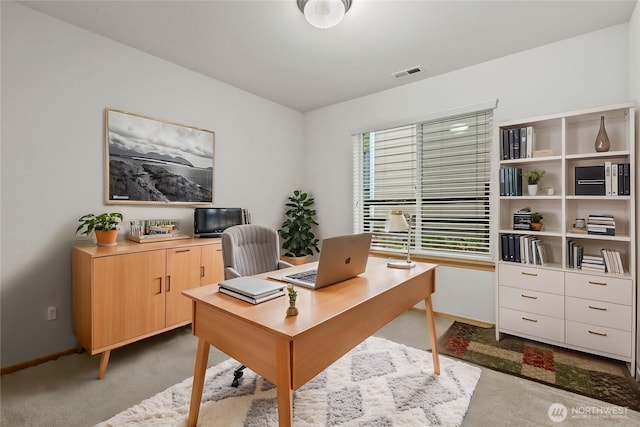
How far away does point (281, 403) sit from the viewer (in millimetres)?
1046

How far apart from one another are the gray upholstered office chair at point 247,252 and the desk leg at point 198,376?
0.44m

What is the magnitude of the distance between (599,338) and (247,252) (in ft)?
9.00

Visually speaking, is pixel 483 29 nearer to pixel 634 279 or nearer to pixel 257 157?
pixel 634 279

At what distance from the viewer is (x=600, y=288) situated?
7.44 ft

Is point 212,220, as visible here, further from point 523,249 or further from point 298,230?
point 523,249

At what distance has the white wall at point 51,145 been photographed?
7.16ft

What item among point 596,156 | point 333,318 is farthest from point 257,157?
point 596,156

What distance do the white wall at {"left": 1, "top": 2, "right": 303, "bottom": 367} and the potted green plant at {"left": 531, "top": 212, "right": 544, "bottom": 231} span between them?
3.51 meters

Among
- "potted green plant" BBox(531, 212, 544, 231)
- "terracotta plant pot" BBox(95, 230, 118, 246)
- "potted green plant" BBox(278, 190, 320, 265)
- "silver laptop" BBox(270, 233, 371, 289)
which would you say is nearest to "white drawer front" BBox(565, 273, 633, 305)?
"potted green plant" BBox(531, 212, 544, 231)

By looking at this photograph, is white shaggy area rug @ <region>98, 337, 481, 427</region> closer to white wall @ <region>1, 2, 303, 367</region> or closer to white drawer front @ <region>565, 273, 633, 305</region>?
white drawer front @ <region>565, 273, 633, 305</region>

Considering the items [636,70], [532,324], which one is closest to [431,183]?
[532,324]

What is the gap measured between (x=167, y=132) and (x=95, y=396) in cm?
227

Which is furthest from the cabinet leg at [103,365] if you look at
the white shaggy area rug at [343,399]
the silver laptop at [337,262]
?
the silver laptop at [337,262]

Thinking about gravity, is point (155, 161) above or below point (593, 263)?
above
